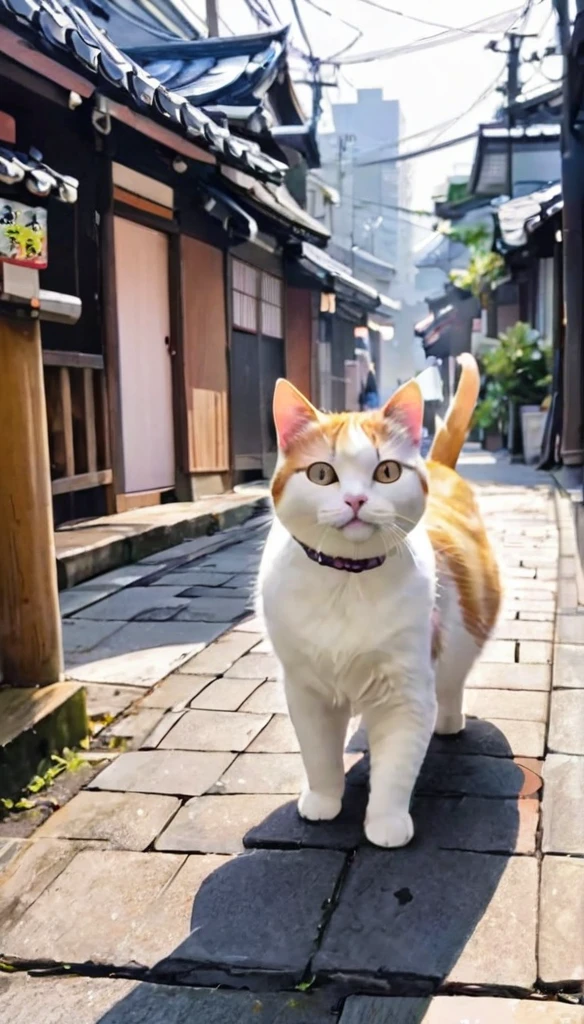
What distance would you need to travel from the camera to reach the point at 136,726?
382 cm

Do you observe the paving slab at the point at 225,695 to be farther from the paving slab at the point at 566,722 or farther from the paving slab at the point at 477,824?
the paving slab at the point at 566,722

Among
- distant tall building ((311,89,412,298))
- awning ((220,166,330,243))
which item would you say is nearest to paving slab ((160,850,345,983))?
awning ((220,166,330,243))

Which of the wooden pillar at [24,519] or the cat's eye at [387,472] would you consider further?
the wooden pillar at [24,519]

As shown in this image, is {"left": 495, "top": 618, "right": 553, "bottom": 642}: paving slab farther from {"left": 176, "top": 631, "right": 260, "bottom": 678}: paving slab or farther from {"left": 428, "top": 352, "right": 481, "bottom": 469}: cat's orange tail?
{"left": 428, "top": 352, "right": 481, "bottom": 469}: cat's orange tail

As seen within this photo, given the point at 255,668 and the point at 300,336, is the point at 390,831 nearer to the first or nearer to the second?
the point at 255,668

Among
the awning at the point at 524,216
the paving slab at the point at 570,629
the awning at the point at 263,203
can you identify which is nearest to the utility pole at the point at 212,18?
the awning at the point at 263,203

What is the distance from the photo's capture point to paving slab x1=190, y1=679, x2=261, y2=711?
401 centimetres

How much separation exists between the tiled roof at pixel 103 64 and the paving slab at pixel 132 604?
3515mm

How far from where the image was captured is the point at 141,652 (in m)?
4.85

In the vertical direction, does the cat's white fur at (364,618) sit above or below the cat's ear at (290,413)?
below

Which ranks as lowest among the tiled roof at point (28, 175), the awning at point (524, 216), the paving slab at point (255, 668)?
the paving slab at point (255, 668)

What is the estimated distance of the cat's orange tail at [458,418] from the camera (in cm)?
340

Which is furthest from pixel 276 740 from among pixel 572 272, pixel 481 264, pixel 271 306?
pixel 481 264

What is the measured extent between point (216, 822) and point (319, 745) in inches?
19.1
